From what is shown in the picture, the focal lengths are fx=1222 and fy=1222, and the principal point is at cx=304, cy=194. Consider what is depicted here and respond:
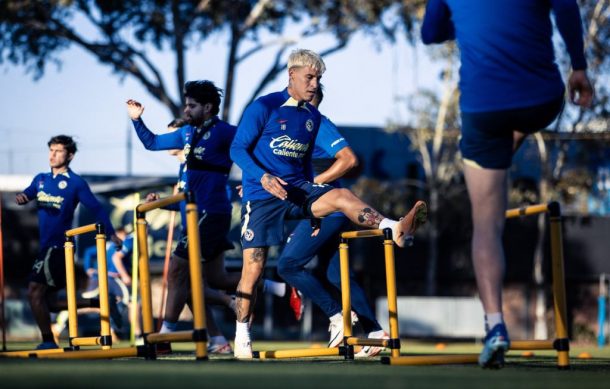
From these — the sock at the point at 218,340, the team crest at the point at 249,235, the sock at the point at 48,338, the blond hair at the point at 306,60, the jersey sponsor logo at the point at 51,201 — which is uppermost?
the blond hair at the point at 306,60

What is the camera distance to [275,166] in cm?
839

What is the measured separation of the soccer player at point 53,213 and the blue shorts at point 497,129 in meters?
5.20

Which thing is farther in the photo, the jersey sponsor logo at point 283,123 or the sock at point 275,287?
the sock at point 275,287

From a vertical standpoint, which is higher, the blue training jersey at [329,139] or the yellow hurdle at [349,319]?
the blue training jersey at [329,139]

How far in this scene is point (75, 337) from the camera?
9180 millimetres

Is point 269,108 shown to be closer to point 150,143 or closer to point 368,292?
point 150,143

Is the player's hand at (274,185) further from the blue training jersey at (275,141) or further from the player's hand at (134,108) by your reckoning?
the player's hand at (134,108)

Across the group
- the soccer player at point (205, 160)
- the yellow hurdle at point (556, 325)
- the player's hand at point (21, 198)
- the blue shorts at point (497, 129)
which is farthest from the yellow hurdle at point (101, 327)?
the blue shorts at point (497, 129)

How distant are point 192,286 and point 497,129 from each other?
5.94ft

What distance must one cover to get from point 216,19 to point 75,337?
18385mm

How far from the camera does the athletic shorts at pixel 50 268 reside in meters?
10.6

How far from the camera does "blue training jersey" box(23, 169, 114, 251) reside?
419 inches

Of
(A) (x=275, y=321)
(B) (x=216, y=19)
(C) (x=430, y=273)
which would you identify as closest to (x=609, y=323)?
(C) (x=430, y=273)

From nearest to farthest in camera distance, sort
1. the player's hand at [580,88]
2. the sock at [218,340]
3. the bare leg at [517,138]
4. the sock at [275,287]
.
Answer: the player's hand at [580,88] → the bare leg at [517,138] → the sock at [218,340] → the sock at [275,287]
